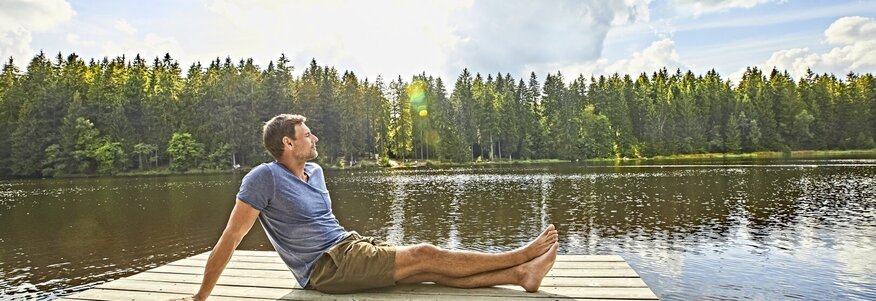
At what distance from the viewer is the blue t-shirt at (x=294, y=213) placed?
433 centimetres

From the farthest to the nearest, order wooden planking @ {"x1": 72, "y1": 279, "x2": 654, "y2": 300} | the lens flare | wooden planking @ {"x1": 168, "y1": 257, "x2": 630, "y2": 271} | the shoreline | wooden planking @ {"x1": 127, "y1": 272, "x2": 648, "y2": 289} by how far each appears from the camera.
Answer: the lens flare < the shoreline < wooden planking @ {"x1": 168, "y1": 257, "x2": 630, "y2": 271} < wooden planking @ {"x1": 127, "y1": 272, "x2": 648, "y2": 289} < wooden planking @ {"x1": 72, "y1": 279, "x2": 654, "y2": 300}

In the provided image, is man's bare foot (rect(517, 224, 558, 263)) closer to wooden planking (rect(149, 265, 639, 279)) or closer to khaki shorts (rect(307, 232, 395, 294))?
wooden planking (rect(149, 265, 639, 279))

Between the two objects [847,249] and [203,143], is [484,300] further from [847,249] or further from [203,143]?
[203,143]

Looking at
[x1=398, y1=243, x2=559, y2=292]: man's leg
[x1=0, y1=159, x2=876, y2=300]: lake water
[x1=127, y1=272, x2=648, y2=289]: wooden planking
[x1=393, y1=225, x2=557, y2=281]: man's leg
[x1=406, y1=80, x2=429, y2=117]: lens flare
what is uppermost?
[x1=406, y1=80, x2=429, y2=117]: lens flare

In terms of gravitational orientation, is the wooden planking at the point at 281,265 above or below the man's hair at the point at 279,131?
below

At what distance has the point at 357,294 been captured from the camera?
4.53m

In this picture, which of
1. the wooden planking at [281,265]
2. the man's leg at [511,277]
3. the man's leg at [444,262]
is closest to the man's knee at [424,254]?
the man's leg at [444,262]

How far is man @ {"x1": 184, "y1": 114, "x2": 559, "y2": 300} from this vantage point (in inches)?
175

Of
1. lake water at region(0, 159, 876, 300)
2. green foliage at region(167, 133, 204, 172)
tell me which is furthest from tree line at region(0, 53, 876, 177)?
lake water at region(0, 159, 876, 300)

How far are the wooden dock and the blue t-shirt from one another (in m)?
0.36

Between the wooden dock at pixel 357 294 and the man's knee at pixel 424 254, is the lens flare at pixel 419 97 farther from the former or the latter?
the man's knee at pixel 424 254

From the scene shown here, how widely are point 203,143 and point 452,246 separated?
220 ft

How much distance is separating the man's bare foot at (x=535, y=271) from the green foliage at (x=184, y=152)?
7328 cm

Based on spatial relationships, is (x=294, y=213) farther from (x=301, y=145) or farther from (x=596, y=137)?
(x=596, y=137)
